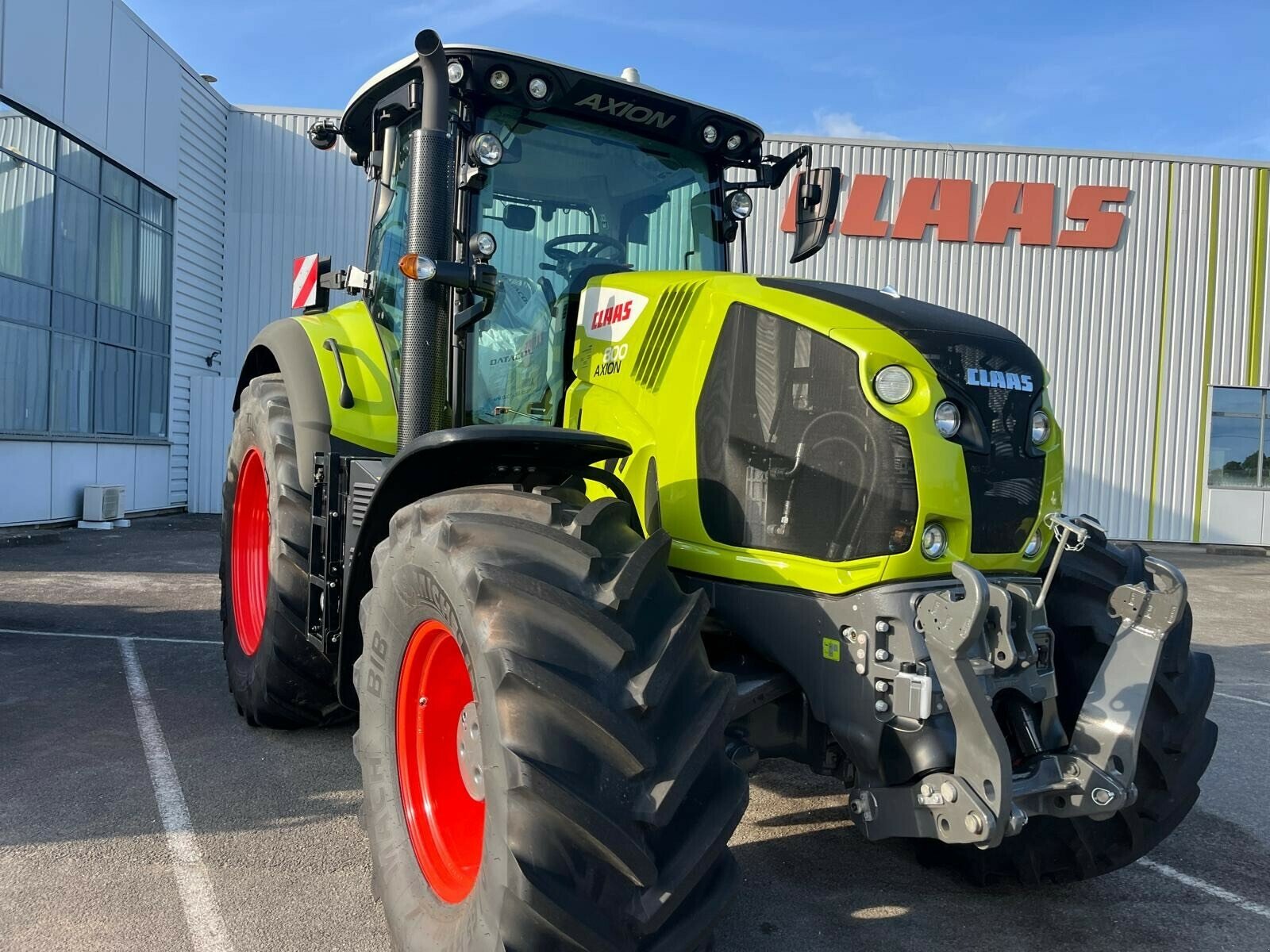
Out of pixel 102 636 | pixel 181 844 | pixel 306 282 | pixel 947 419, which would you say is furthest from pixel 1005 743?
pixel 102 636

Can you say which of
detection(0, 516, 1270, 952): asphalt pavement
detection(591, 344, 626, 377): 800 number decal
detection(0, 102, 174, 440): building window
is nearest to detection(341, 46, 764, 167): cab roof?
→ detection(591, 344, 626, 377): 800 number decal

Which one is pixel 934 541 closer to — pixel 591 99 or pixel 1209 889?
pixel 1209 889

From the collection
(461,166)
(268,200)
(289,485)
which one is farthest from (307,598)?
(268,200)

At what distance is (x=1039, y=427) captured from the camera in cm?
285

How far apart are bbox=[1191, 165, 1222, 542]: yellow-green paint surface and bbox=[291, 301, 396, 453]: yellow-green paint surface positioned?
16.8 metres

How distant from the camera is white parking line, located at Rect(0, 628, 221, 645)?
6.54 m

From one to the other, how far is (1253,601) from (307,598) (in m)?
11.2

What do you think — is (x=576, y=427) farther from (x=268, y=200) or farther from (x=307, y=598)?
(x=268, y=200)

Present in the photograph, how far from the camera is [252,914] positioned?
288cm

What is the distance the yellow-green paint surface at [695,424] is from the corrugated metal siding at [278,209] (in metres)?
14.7

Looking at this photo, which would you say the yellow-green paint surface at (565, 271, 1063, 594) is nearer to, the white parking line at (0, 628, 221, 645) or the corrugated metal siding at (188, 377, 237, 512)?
the white parking line at (0, 628, 221, 645)

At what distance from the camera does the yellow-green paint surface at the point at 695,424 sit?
2.58 meters

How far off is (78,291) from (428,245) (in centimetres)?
1236

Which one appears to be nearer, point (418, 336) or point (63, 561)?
point (418, 336)
